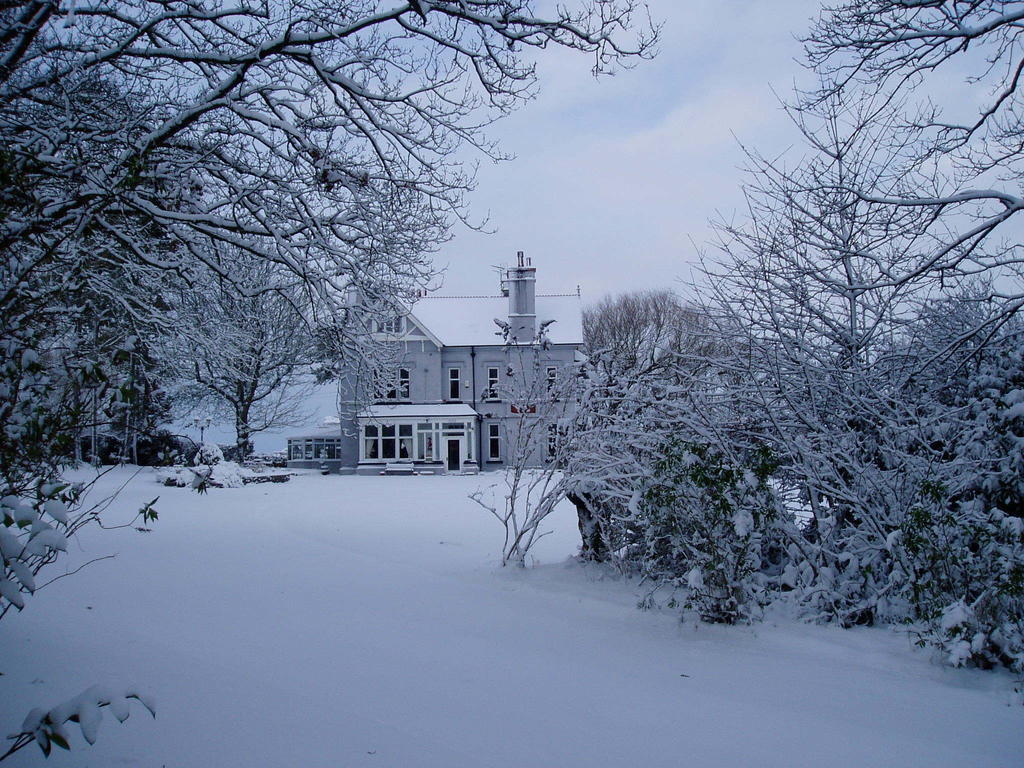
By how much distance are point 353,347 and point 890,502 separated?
5.03 meters

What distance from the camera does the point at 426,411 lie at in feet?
104

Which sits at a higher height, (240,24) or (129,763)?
(240,24)

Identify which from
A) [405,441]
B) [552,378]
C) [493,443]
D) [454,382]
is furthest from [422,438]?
[552,378]

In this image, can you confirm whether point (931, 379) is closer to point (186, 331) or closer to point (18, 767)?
point (18, 767)

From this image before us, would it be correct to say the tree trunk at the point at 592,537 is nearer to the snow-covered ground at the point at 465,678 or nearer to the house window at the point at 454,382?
the snow-covered ground at the point at 465,678

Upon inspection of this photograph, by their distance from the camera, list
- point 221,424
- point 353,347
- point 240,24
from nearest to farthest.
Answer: point 240,24 → point 353,347 → point 221,424

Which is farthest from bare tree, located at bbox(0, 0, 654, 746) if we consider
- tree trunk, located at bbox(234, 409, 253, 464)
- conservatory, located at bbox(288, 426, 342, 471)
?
conservatory, located at bbox(288, 426, 342, 471)

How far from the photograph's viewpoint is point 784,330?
6297 millimetres

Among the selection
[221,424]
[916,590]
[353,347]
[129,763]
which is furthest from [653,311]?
[129,763]

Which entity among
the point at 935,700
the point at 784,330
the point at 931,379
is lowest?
the point at 935,700

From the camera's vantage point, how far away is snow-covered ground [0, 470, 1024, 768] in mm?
3271

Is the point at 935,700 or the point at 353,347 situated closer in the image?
the point at 935,700

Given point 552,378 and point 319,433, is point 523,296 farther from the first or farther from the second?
point 552,378

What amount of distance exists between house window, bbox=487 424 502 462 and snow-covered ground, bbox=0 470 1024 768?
84.3 feet
